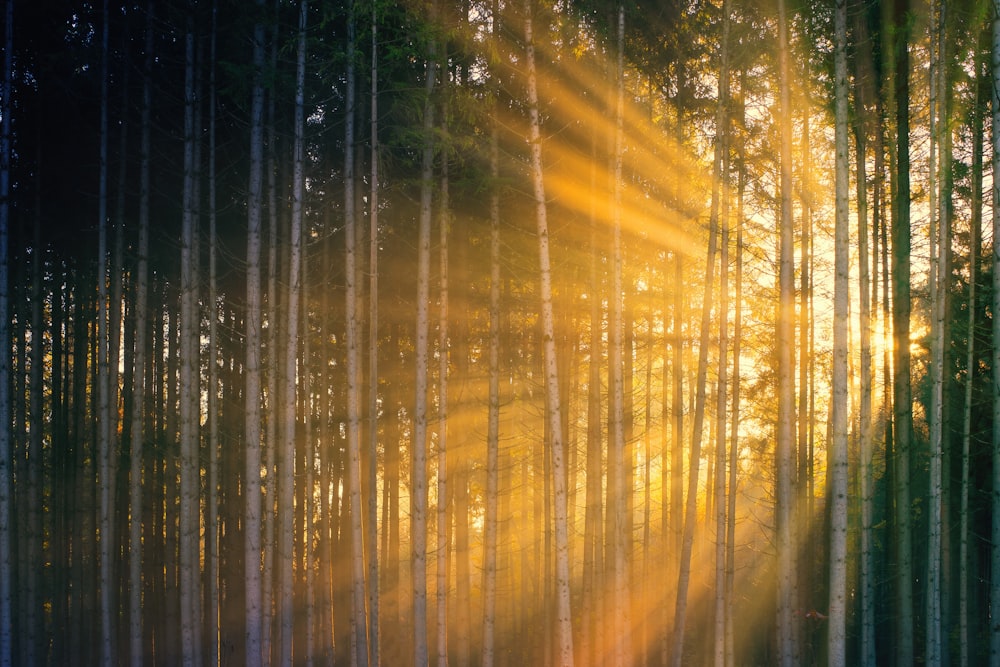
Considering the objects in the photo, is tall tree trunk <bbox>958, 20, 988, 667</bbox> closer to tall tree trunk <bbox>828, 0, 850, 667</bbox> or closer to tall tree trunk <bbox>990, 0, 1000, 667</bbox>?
tall tree trunk <bbox>990, 0, 1000, 667</bbox>

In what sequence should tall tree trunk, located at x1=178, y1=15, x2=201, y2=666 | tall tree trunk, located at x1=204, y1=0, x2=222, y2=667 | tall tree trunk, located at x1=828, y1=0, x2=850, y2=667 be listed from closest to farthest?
1. tall tree trunk, located at x1=828, y1=0, x2=850, y2=667
2. tall tree trunk, located at x1=178, y1=15, x2=201, y2=666
3. tall tree trunk, located at x1=204, y1=0, x2=222, y2=667

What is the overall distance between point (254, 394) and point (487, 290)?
248 inches

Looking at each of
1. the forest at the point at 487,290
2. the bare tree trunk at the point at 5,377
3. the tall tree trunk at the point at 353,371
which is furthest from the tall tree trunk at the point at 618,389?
the bare tree trunk at the point at 5,377

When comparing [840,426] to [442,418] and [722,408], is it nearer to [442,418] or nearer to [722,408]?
[722,408]

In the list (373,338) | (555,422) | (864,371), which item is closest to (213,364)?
(373,338)

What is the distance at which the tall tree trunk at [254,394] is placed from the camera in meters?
9.04

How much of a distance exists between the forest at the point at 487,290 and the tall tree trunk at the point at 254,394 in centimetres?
6

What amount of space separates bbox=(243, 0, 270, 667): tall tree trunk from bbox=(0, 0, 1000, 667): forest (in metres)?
0.06

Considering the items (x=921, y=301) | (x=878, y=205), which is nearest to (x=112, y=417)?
(x=878, y=205)

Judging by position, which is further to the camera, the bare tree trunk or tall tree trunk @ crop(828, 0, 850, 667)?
the bare tree trunk

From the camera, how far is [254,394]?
927 cm

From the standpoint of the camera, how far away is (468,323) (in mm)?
14914

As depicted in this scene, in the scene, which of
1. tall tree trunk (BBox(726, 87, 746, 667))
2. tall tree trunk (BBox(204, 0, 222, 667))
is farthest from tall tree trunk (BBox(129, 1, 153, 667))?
tall tree trunk (BBox(726, 87, 746, 667))

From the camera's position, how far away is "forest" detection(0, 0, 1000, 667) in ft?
32.0
